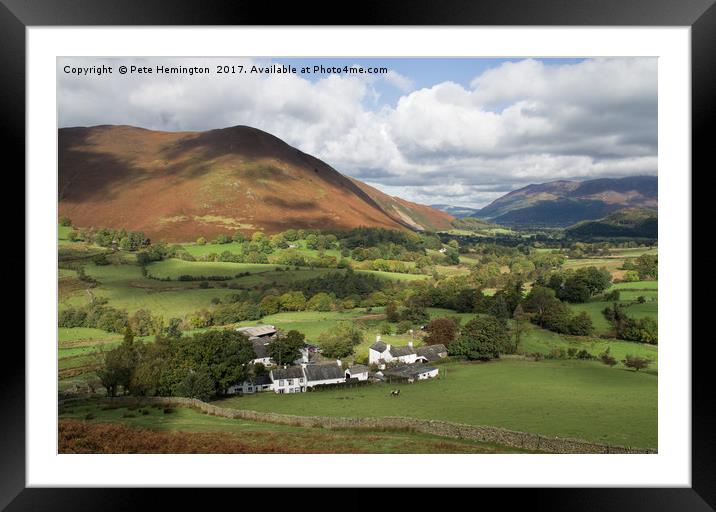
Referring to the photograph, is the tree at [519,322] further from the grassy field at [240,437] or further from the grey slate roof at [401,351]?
the grassy field at [240,437]

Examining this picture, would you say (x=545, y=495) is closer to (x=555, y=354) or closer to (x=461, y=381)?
(x=461, y=381)

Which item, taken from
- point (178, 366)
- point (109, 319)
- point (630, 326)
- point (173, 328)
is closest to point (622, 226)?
point (630, 326)

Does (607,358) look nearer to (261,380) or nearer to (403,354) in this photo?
(403,354)

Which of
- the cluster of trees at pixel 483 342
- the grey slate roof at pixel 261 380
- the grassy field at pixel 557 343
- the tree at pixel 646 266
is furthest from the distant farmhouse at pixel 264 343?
the tree at pixel 646 266
